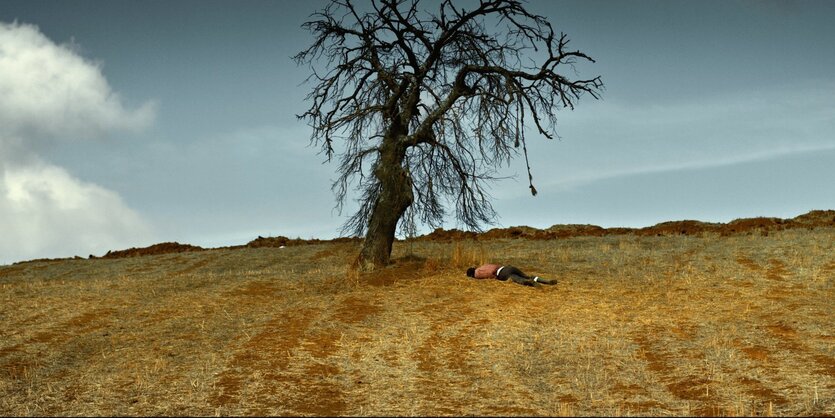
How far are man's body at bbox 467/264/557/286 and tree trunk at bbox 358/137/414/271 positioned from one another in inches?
104

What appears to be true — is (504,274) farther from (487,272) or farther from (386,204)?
(386,204)

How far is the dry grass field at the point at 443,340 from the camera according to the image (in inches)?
340

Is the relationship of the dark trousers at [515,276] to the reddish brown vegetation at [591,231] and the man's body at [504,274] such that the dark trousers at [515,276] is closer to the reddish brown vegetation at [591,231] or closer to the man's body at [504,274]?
the man's body at [504,274]

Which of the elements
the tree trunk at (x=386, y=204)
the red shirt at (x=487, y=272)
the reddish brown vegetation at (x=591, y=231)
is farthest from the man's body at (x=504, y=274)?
the reddish brown vegetation at (x=591, y=231)

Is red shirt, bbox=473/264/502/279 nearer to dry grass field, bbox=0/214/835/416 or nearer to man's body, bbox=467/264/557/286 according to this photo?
man's body, bbox=467/264/557/286

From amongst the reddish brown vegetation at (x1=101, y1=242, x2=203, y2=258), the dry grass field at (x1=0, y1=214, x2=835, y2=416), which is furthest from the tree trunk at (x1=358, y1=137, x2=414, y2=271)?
the reddish brown vegetation at (x1=101, y1=242, x2=203, y2=258)

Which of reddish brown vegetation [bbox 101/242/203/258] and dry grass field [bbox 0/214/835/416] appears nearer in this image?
dry grass field [bbox 0/214/835/416]

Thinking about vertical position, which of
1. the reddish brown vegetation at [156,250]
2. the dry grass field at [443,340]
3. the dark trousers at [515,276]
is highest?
the reddish brown vegetation at [156,250]

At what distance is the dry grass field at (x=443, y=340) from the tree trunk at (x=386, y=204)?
71 cm

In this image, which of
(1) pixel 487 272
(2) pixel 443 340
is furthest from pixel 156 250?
(2) pixel 443 340

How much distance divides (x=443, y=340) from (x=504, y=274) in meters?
5.08

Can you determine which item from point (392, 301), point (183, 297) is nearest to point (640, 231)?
point (392, 301)

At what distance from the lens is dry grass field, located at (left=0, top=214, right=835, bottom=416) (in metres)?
8.63

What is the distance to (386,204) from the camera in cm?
1880
